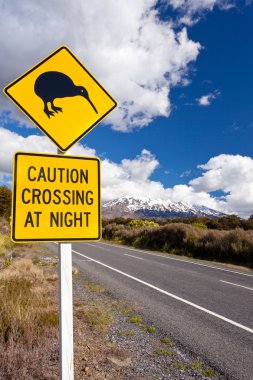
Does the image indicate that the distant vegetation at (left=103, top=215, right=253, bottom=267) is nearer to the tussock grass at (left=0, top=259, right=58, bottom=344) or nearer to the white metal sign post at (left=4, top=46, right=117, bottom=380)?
the tussock grass at (left=0, top=259, right=58, bottom=344)

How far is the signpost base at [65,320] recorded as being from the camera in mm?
2498

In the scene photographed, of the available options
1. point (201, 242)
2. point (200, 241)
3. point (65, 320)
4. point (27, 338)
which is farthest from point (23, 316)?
point (200, 241)

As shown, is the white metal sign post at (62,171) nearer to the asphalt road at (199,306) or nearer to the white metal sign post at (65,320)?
the white metal sign post at (65,320)

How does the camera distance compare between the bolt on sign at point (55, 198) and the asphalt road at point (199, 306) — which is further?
the asphalt road at point (199, 306)

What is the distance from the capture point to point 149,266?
14195 mm

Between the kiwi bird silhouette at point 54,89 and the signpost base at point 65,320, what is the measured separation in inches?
48.8

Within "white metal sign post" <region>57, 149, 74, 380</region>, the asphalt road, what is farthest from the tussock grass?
the asphalt road

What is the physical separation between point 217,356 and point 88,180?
359 cm

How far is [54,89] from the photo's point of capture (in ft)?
9.21

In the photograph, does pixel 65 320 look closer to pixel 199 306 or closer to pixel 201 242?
pixel 199 306

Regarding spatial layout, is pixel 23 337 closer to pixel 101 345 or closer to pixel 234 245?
pixel 101 345

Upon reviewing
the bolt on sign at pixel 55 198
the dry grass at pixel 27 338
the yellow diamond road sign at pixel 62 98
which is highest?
the yellow diamond road sign at pixel 62 98

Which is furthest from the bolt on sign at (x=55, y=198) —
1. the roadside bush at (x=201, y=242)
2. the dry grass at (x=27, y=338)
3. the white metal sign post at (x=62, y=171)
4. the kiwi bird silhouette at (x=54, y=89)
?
the roadside bush at (x=201, y=242)

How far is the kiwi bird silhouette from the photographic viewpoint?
9.07ft
